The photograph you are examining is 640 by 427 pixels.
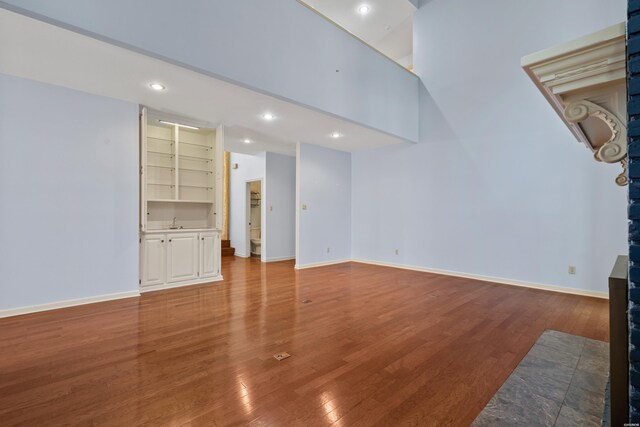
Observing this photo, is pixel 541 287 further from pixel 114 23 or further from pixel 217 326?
pixel 114 23

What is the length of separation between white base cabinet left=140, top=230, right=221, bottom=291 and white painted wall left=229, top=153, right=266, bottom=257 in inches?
114

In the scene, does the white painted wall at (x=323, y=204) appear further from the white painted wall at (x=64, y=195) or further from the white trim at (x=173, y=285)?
the white painted wall at (x=64, y=195)

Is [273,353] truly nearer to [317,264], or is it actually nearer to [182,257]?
[182,257]

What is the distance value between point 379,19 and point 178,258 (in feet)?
21.3

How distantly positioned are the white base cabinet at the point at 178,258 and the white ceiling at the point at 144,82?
191 centimetres

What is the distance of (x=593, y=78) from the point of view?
108cm

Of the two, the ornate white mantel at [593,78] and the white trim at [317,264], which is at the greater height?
the ornate white mantel at [593,78]

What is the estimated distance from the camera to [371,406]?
69.4 inches

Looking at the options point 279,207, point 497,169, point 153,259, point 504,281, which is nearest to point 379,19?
point 497,169

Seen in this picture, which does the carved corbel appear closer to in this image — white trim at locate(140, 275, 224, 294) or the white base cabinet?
the white base cabinet

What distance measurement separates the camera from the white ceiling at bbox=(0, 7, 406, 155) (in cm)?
263

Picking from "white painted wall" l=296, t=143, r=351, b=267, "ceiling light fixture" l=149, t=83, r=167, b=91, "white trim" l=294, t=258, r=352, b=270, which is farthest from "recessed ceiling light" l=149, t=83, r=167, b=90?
"white trim" l=294, t=258, r=352, b=270

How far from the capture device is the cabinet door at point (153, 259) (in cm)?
432

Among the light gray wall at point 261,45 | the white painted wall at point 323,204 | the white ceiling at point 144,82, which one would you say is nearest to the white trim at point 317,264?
the white painted wall at point 323,204
